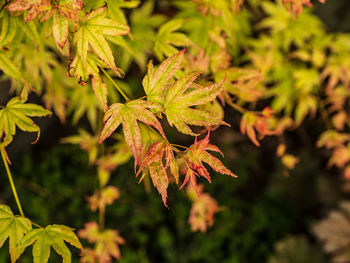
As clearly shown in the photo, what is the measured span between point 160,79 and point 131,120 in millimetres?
136

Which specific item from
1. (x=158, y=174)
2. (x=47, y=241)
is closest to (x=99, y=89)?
(x=158, y=174)

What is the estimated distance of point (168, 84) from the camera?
93cm

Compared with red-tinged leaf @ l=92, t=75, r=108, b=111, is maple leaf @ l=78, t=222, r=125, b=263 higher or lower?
lower

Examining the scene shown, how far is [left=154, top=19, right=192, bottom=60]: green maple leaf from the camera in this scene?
1239mm

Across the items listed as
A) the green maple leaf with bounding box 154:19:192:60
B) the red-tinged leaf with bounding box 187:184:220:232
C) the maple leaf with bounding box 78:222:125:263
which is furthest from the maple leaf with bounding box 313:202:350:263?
the green maple leaf with bounding box 154:19:192:60

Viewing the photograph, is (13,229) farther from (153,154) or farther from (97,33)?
(97,33)

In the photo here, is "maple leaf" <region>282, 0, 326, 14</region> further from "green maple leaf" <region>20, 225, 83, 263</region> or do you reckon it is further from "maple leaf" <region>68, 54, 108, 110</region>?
"green maple leaf" <region>20, 225, 83, 263</region>

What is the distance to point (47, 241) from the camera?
0.95 meters

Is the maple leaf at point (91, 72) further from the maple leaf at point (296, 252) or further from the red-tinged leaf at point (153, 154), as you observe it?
the maple leaf at point (296, 252)

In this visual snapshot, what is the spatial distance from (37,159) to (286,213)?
7.54 ft

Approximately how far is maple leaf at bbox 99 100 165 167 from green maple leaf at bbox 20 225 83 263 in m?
0.32

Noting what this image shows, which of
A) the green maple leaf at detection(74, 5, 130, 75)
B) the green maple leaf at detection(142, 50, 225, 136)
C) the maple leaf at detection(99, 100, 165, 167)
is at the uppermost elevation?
the green maple leaf at detection(74, 5, 130, 75)

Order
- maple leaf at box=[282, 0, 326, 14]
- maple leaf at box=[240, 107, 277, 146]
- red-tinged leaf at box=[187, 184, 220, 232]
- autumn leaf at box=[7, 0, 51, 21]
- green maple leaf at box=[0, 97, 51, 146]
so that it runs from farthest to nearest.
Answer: red-tinged leaf at box=[187, 184, 220, 232] → maple leaf at box=[240, 107, 277, 146] → maple leaf at box=[282, 0, 326, 14] → green maple leaf at box=[0, 97, 51, 146] → autumn leaf at box=[7, 0, 51, 21]

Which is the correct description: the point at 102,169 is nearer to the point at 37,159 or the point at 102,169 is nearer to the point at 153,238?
the point at 153,238
